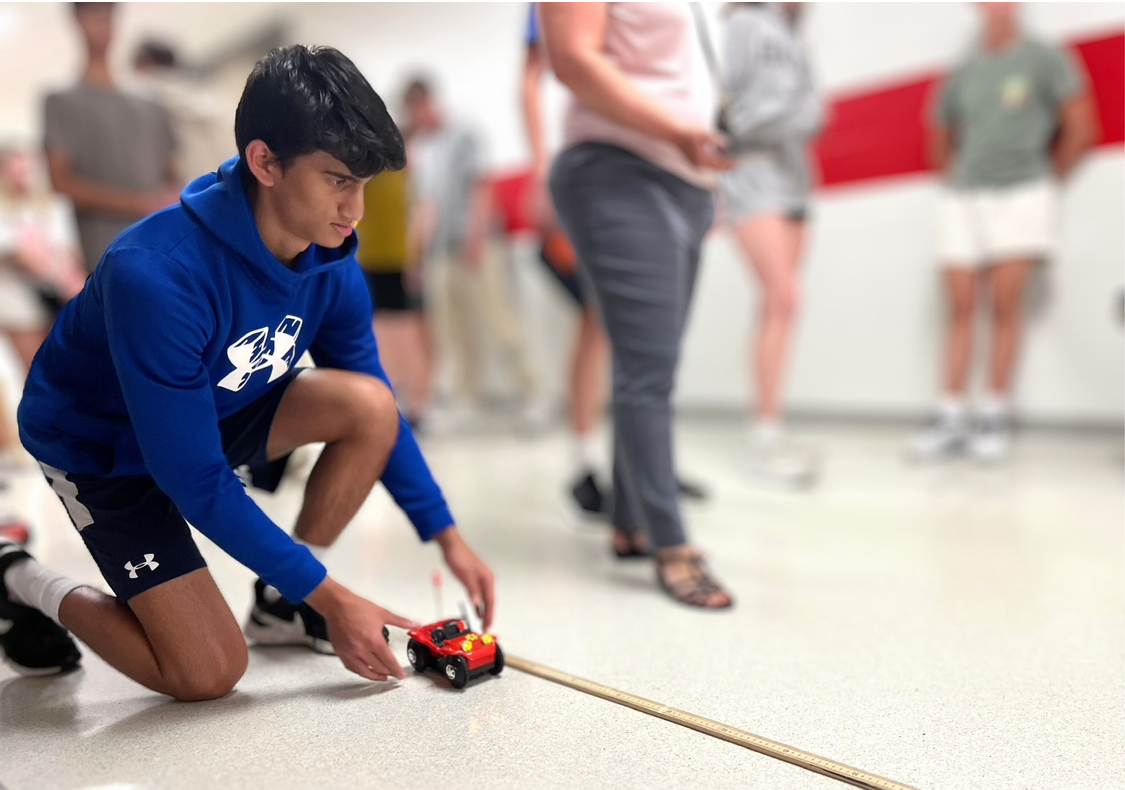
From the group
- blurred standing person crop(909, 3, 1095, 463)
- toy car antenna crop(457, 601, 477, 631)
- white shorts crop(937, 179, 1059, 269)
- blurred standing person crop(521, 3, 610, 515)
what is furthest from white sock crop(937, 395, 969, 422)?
toy car antenna crop(457, 601, 477, 631)

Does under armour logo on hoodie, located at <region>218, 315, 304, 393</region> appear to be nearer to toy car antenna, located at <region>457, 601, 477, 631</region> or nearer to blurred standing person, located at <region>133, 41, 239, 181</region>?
toy car antenna, located at <region>457, 601, 477, 631</region>

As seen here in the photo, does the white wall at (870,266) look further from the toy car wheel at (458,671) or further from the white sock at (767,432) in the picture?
the toy car wheel at (458,671)

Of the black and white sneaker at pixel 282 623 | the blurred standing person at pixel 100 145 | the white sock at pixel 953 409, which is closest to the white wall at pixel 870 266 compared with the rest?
the white sock at pixel 953 409

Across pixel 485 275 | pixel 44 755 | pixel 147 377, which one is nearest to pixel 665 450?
pixel 147 377

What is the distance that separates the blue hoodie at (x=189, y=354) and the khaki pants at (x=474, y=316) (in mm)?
3089

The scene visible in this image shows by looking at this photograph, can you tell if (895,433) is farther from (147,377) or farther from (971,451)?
(147,377)

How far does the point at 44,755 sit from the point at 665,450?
107 centimetres

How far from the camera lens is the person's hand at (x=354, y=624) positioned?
3.64ft

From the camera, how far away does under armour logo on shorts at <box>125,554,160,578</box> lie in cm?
119

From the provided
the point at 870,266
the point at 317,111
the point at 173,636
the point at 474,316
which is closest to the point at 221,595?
the point at 173,636

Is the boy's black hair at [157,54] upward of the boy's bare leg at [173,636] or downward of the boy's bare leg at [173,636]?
upward

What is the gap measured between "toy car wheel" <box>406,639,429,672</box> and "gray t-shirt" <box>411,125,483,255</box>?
326cm

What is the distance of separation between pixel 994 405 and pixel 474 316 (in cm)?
255

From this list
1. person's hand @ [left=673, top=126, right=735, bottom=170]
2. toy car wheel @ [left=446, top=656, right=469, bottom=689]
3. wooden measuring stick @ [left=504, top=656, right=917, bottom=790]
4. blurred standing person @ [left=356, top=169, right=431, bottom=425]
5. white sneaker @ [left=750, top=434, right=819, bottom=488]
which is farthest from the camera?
blurred standing person @ [left=356, top=169, right=431, bottom=425]
